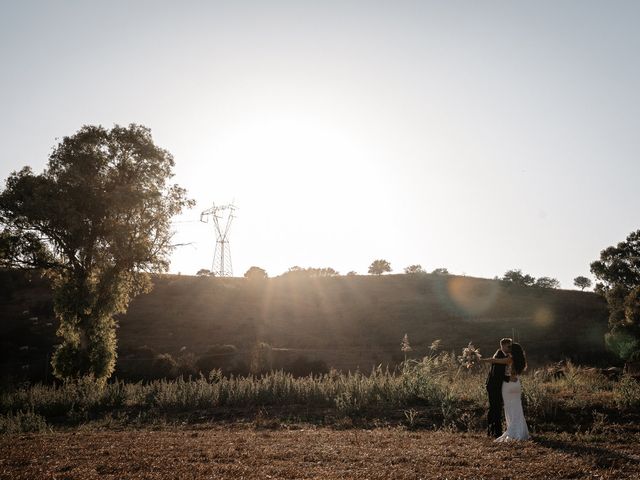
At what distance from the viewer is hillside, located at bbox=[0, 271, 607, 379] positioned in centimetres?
4259

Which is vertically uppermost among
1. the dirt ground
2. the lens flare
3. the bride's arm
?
the lens flare

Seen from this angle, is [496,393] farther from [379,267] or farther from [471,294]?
[379,267]

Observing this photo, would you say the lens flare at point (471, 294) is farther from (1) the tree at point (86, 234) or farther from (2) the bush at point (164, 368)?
(1) the tree at point (86, 234)

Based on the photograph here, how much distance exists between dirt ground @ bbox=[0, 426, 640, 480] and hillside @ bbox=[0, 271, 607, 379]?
2548cm

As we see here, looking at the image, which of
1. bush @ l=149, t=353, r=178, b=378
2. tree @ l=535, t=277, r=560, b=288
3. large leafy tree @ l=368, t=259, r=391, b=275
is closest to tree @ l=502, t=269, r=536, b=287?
tree @ l=535, t=277, r=560, b=288

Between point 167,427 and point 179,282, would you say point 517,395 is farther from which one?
point 179,282

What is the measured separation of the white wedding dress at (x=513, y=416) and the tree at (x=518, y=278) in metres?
71.5

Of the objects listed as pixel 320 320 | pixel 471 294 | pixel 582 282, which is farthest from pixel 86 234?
pixel 582 282

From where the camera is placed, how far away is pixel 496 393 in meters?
11.0

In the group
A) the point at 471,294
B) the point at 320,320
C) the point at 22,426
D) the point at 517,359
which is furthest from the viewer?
the point at 471,294

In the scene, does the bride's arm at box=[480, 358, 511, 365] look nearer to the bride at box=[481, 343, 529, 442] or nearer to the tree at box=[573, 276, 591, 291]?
the bride at box=[481, 343, 529, 442]

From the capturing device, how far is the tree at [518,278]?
78900 millimetres

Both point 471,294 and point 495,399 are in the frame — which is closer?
point 495,399

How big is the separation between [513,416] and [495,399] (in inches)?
26.2
